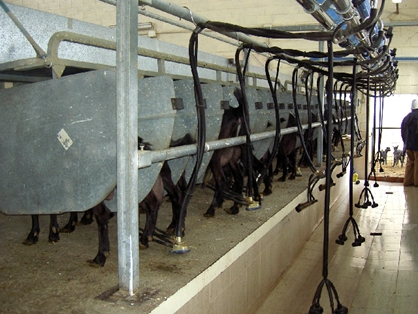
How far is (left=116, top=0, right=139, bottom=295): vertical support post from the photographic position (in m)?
1.52

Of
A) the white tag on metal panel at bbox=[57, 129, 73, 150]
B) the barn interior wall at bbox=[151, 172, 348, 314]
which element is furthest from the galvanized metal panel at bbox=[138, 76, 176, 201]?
the barn interior wall at bbox=[151, 172, 348, 314]

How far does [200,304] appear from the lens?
1.83 metres

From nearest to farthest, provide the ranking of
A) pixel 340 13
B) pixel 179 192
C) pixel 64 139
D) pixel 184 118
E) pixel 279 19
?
pixel 64 139 → pixel 340 13 → pixel 184 118 → pixel 179 192 → pixel 279 19

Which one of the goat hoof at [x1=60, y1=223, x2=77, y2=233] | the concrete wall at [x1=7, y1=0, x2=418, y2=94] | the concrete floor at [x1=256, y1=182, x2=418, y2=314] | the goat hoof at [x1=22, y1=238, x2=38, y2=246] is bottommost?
the concrete floor at [x1=256, y1=182, x2=418, y2=314]

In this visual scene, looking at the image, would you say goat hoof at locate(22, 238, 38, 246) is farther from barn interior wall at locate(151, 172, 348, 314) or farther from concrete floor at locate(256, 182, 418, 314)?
concrete floor at locate(256, 182, 418, 314)

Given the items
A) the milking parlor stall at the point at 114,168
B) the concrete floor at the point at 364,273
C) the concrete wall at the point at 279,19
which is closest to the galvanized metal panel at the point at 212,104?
the milking parlor stall at the point at 114,168

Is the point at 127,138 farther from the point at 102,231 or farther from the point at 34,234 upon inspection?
the point at 34,234

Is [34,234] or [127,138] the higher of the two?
[127,138]

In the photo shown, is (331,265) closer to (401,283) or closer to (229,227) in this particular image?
(401,283)

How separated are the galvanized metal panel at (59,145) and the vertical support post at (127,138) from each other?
108 mm

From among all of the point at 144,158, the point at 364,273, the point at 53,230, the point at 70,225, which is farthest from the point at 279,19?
the point at 144,158

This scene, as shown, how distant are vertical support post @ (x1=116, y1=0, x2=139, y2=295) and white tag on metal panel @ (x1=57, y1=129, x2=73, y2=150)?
0.82 feet

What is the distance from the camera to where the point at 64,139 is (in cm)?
169

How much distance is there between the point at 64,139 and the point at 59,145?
0.12 feet
